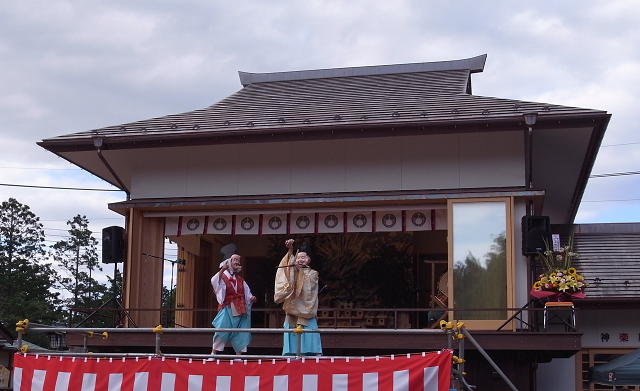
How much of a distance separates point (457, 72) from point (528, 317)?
7920 mm

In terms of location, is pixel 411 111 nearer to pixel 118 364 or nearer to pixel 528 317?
pixel 528 317

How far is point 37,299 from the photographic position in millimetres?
41375

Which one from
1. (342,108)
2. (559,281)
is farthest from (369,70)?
(559,281)

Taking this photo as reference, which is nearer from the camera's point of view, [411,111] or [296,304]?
[296,304]

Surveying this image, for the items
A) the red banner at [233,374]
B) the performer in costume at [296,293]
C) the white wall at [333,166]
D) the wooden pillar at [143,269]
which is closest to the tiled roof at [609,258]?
the white wall at [333,166]

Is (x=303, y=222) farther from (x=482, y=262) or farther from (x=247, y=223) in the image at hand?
(x=482, y=262)

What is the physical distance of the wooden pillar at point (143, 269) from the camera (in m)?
13.9

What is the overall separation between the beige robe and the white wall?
3242mm

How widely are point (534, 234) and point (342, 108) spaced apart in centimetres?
452

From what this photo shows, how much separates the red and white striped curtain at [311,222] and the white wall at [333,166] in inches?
19.4

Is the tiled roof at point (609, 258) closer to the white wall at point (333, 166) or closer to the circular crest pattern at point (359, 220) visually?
the white wall at point (333, 166)

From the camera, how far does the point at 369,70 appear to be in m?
19.7

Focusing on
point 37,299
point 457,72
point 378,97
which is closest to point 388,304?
point 378,97

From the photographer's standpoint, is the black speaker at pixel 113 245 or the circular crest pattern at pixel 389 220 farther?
the black speaker at pixel 113 245
